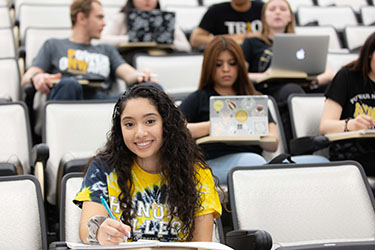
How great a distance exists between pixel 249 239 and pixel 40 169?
1102mm

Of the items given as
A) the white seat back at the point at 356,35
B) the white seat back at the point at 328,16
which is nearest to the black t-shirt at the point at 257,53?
the white seat back at the point at 356,35

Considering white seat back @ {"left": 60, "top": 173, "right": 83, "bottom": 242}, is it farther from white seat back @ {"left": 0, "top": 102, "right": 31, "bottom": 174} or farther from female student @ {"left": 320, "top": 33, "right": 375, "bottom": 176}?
female student @ {"left": 320, "top": 33, "right": 375, "bottom": 176}

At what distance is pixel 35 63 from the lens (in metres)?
3.81

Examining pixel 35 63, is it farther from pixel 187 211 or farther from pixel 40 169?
pixel 187 211

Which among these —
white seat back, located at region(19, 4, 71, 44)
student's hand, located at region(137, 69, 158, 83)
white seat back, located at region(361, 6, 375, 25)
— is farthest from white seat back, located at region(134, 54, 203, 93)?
white seat back, located at region(361, 6, 375, 25)

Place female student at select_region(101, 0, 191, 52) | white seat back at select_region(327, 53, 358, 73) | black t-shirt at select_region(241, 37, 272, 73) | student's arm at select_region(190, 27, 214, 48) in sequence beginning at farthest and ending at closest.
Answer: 1. student's arm at select_region(190, 27, 214, 48)
2. female student at select_region(101, 0, 191, 52)
3. white seat back at select_region(327, 53, 358, 73)
4. black t-shirt at select_region(241, 37, 272, 73)

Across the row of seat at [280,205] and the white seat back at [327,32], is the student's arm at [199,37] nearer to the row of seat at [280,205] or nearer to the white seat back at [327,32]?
the white seat back at [327,32]

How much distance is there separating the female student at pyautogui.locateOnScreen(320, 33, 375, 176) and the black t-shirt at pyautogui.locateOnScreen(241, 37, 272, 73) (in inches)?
33.6

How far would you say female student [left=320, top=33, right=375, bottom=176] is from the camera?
308cm

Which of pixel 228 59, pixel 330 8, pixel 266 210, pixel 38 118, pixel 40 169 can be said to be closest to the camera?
pixel 266 210

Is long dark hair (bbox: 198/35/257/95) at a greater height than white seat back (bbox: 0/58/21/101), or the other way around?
Result: long dark hair (bbox: 198/35/257/95)

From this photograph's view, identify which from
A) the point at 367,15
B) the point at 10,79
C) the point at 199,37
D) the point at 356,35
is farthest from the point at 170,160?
the point at 367,15

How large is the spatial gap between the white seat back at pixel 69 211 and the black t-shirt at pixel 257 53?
1.91m

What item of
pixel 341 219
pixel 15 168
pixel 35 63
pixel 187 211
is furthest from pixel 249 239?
pixel 35 63
